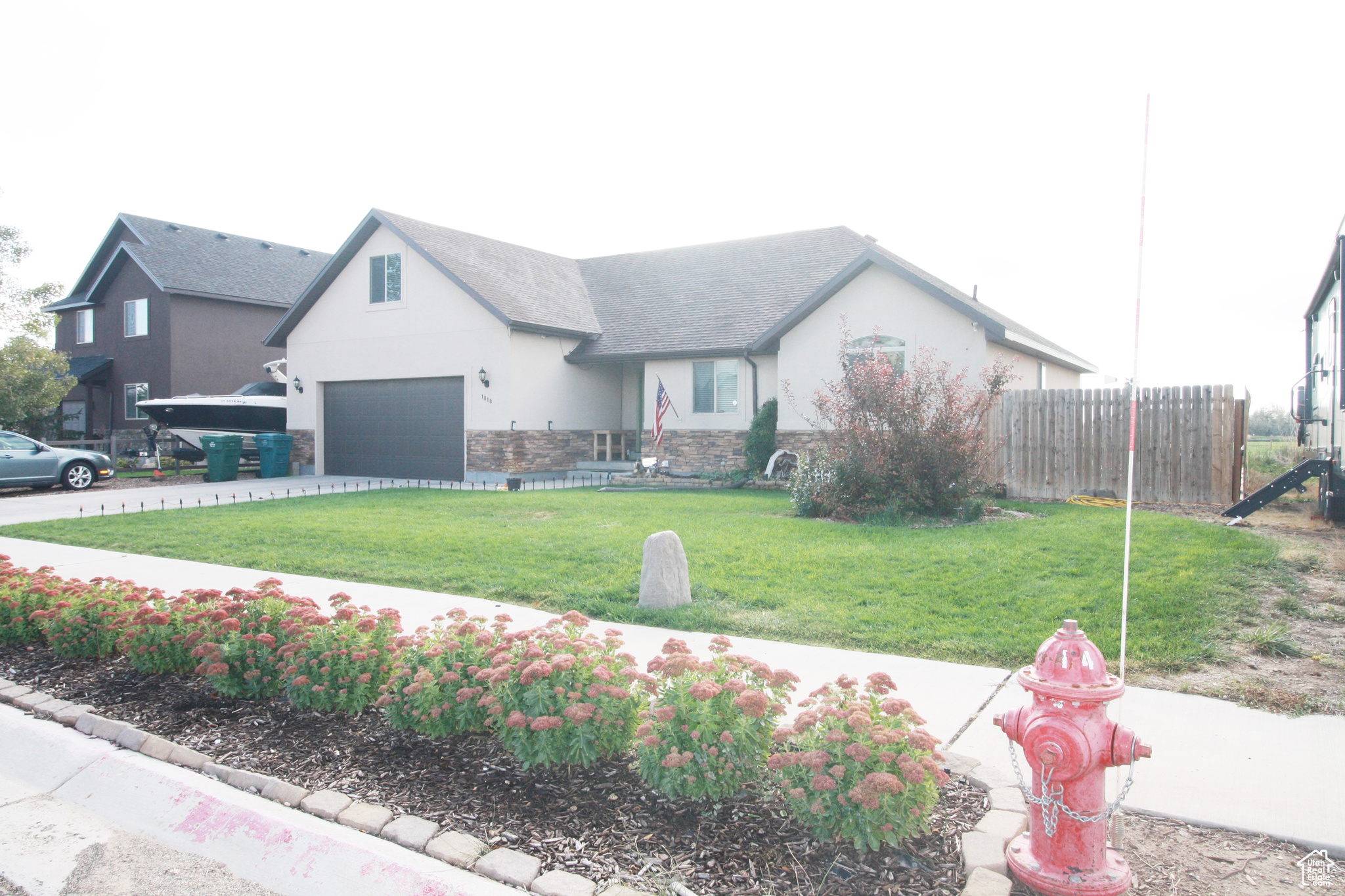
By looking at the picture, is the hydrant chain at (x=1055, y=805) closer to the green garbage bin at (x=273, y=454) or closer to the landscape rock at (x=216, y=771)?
the landscape rock at (x=216, y=771)

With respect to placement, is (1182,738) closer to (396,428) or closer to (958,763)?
(958,763)

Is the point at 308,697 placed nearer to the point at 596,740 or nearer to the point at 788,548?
the point at 596,740

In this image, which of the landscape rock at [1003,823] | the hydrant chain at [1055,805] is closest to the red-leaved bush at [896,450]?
the landscape rock at [1003,823]

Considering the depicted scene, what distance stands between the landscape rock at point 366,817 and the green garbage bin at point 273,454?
20250mm

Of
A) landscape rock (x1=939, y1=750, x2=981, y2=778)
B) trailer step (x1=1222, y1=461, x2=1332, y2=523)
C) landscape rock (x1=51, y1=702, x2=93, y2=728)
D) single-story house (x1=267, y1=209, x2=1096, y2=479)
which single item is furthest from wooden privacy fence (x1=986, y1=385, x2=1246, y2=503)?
landscape rock (x1=51, y1=702, x2=93, y2=728)

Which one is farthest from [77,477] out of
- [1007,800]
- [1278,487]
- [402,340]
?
[1278,487]

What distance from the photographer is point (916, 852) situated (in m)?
3.08

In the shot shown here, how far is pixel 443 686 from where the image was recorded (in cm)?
409

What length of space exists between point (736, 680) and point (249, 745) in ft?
8.29

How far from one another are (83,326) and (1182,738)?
35.3 meters

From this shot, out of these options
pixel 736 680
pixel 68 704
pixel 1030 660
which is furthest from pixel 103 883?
pixel 1030 660

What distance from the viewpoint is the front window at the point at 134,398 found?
27312 mm

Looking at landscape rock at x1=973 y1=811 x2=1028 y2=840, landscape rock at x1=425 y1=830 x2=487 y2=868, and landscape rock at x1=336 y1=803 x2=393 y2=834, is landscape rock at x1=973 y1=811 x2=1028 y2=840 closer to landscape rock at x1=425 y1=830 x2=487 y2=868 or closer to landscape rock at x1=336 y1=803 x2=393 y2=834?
landscape rock at x1=425 y1=830 x2=487 y2=868

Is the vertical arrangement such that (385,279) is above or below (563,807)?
above
